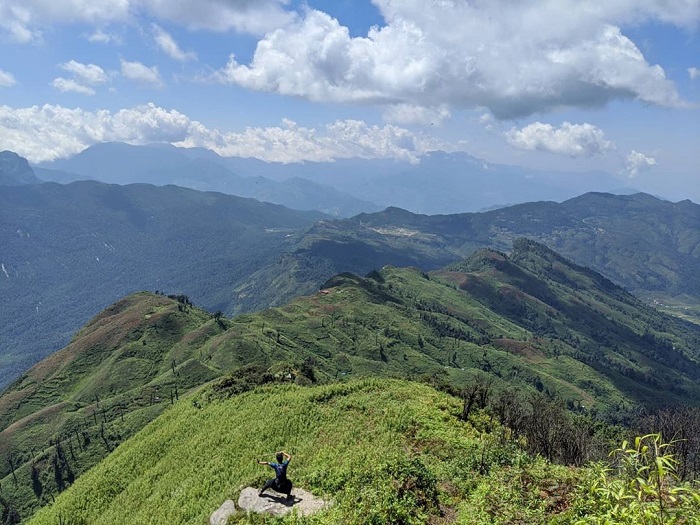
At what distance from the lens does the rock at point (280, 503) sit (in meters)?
26.3

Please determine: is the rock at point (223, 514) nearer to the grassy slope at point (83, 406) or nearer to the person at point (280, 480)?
the person at point (280, 480)

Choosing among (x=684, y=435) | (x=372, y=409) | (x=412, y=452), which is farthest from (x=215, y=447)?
(x=684, y=435)

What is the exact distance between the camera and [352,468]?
3111 centimetres

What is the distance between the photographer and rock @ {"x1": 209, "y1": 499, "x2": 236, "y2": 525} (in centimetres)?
2799

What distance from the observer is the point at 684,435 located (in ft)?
221

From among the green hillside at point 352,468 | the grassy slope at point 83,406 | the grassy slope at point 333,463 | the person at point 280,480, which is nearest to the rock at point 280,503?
the person at point 280,480

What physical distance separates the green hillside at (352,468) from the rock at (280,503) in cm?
81

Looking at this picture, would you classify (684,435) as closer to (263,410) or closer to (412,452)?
(412,452)

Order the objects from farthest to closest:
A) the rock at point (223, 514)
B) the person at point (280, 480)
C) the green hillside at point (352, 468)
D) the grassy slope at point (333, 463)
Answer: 1. the rock at point (223, 514)
2. the person at point (280, 480)
3. the grassy slope at point (333, 463)
4. the green hillside at point (352, 468)

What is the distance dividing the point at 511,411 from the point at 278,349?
14758cm

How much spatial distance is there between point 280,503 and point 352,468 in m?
5.79

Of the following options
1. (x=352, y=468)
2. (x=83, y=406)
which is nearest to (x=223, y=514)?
(x=352, y=468)

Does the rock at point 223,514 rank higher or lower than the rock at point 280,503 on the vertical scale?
lower

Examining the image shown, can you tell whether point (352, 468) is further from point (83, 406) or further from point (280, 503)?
point (83, 406)
